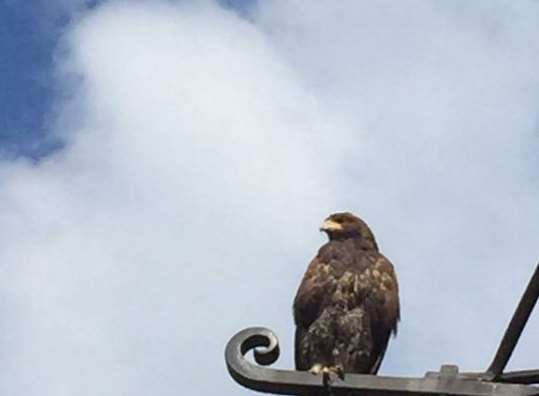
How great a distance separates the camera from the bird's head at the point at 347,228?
665 centimetres

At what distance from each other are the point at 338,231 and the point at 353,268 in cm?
81

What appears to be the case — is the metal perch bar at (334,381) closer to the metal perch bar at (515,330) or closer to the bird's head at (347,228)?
the metal perch bar at (515,330)

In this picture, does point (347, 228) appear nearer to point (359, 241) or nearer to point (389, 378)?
point (359, 241)

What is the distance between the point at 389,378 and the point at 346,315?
11.2 ft

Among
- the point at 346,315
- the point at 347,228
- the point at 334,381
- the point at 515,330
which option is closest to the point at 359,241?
the point at 347,228

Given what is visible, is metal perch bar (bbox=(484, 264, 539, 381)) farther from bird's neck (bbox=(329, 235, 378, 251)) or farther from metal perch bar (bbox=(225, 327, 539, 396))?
bird's neck (bbox=(329, 235, 378, 251))

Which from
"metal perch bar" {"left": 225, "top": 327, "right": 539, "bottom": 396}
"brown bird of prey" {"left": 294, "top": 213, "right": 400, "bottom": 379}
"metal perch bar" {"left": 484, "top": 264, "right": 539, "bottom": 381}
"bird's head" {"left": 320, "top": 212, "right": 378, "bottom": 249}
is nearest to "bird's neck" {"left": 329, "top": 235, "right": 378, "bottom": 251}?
"bird's head" {"left": 320, "top": 212, "right": 378, "bottom": 249}

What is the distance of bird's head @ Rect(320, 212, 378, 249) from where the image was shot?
21.8 feet

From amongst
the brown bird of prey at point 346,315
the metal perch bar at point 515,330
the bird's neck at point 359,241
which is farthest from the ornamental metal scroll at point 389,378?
the bird's neck at point 359,241

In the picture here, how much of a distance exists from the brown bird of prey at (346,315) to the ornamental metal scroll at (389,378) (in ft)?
10.3

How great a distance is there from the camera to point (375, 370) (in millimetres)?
5824

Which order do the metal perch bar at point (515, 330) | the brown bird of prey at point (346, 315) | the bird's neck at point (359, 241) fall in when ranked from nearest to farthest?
the metal perch bar at point (515, 330)
the brown bird of prey at point (346, 315)
the bird's neck at point (359, 241)

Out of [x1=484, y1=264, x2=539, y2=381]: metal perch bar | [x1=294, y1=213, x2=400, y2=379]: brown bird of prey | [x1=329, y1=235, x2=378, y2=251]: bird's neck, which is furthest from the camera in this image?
[x1=329, y1=235, x2=378, y2=251]: bird's neck

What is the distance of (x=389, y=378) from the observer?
233cm
